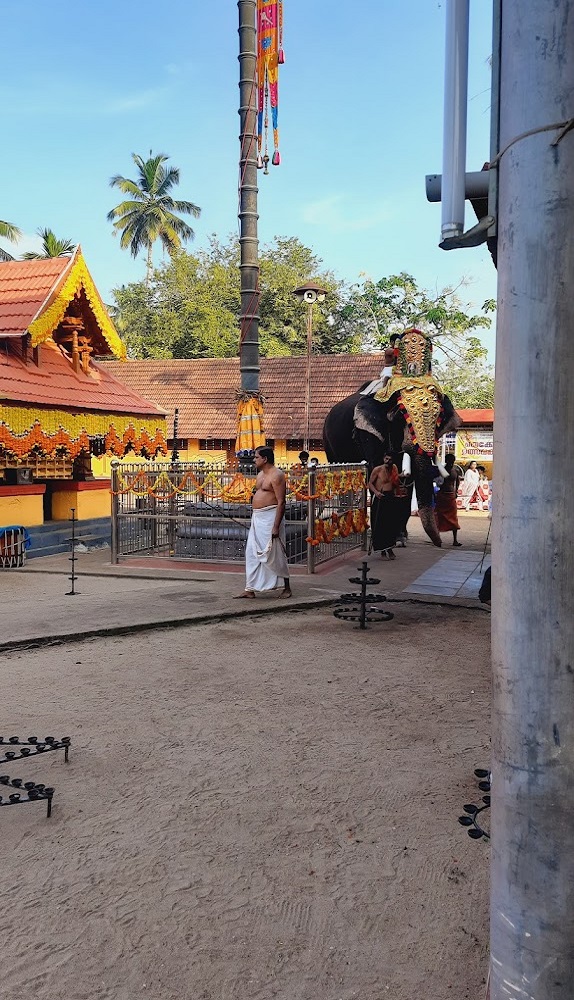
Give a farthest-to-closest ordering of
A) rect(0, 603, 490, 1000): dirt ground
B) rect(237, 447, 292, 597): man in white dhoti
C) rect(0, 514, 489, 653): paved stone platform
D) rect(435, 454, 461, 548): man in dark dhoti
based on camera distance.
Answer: rect(435, 454, 461, 548): man in dark dhoti → rect(237, 447, 292, 597): man in white dhoti → rect(0, 514, 489, 653): paved stone platform → rect(0, 603, 490, 1000): dirt ground

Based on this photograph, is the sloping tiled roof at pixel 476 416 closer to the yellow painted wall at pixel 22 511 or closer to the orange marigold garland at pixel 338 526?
the orange marigold garland at pixel 338 526

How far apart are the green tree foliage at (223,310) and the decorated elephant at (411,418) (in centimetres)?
2020

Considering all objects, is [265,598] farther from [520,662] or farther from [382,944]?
[520,662]

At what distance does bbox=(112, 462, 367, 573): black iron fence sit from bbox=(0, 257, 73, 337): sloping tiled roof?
2.89 metres

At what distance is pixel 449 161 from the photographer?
203 centimetres

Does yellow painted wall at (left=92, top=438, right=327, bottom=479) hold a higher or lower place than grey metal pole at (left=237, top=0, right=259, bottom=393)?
lower

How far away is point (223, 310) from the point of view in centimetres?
3347

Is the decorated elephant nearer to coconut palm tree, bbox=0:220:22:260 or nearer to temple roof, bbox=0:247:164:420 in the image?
temple roof, bbox=0:247:164:420

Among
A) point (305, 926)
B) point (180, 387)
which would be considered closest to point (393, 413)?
point (305, 926)

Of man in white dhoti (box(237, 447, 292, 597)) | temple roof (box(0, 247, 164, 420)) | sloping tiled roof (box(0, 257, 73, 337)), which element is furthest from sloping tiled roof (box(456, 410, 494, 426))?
man in white dhoti (box(237, 447, 292, 597))

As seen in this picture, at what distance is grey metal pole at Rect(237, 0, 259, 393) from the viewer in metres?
11.4

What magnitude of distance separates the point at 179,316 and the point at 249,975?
110 feet

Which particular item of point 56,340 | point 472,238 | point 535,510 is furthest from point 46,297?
point 535,510

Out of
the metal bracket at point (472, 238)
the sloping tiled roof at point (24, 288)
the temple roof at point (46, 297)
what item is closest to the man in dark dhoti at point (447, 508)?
the temple roof at point (46, 297)
